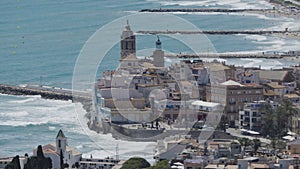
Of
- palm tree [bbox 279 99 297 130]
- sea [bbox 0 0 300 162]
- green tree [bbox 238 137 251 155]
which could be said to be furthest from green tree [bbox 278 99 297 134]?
sea [bbox 0 0 300 162]

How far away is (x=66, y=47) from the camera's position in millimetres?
55750

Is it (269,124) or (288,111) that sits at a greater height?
(288,111)

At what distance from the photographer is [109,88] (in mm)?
36500

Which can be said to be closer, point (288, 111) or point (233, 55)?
point (288, 111)

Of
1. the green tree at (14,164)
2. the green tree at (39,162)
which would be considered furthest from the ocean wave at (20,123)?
the green tree at (14,164)

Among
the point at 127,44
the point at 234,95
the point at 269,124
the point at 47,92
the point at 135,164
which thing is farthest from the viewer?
the point at 47,92

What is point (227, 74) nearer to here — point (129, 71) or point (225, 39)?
point (129, 71)

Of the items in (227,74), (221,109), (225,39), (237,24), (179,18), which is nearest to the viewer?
(221,109)

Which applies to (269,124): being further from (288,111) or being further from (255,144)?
(255,144)

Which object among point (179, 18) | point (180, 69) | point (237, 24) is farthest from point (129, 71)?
point (179, 18)

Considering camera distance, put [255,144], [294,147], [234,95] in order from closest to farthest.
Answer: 1. [294,147]
2. [255,144]
3. [234,95]

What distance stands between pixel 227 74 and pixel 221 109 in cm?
323

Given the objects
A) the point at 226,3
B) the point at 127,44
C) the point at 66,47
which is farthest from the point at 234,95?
the point at 226,3

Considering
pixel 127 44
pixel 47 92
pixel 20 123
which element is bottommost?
pixel 20 123
